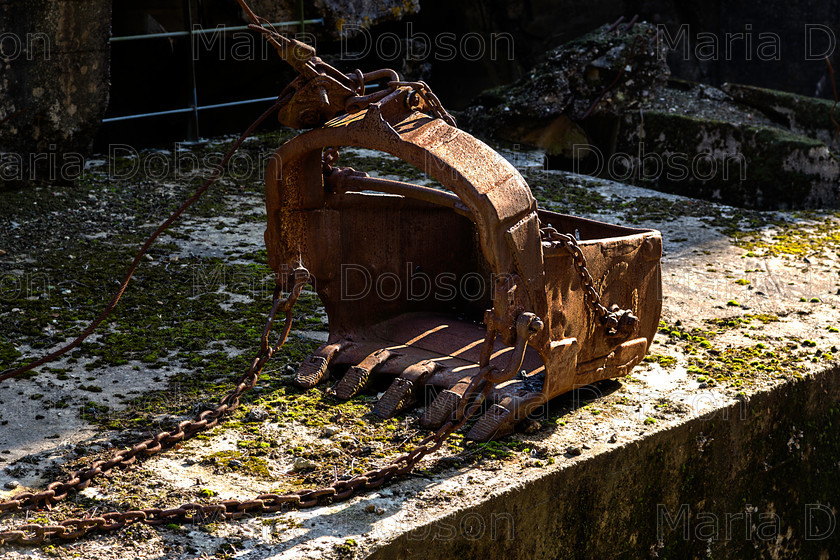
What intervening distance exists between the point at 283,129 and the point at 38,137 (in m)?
2.37

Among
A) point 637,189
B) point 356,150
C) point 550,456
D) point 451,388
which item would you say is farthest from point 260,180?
point 550,456

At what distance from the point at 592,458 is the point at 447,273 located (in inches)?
47.3

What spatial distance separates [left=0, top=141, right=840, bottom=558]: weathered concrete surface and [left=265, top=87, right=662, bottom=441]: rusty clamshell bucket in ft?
0.55

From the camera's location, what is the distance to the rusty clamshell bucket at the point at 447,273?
2.78 metres

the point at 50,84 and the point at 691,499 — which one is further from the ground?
the point at 50,84

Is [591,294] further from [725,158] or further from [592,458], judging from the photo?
[725,158]

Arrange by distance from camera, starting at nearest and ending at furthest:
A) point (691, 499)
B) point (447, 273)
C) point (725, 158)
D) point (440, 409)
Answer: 1. point (440, 409)
2. point (691, 499)
3. point (447, 273)
4. point (725, 158)

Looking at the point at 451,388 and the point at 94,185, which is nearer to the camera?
the point at 451,388

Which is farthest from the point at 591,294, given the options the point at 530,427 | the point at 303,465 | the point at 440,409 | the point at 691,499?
the point at 303,465

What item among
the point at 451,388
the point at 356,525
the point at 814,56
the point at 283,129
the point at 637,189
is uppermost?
the point at 814,56

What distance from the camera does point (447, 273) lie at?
3.83 m

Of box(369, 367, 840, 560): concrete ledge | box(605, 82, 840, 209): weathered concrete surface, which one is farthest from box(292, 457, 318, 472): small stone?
box(605, 82, 840, 209): weathered concrete surface

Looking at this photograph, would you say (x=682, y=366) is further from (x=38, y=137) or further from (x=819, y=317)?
(x=38, y=137)

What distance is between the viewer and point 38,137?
555 centimetres
